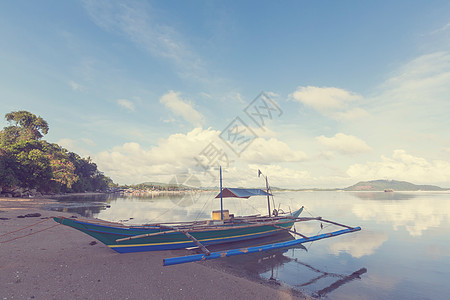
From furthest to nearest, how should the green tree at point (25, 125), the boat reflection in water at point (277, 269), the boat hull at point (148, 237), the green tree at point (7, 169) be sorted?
the green tree at point (25, 125), the green tree at point (7, 169), the boat hull at point (148, 237), the boat reflection in water at point (277, 269)

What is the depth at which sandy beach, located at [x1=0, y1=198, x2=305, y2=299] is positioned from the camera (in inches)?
298

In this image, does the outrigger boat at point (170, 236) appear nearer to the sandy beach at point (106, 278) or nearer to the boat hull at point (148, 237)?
the boat hull at point (148, 237)

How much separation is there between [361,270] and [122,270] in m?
14.0

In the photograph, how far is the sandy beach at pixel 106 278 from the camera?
7.56 meters

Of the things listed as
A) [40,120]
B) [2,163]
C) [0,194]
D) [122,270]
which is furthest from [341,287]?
[40,120]

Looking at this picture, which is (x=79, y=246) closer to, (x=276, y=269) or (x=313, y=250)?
(x=276, y=269)

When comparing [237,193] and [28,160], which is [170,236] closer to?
[237,193]

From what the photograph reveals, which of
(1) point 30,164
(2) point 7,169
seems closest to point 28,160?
(1) point 30,164

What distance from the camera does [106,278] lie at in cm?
878

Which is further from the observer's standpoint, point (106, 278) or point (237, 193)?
point (237, 193)

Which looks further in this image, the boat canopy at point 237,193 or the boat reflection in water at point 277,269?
the boat canopy at point 237,193

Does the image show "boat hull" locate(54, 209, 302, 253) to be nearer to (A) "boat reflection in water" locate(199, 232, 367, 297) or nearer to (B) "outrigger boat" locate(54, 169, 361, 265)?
(B) "outrigger boat" locate(54, 169, 361, 265)

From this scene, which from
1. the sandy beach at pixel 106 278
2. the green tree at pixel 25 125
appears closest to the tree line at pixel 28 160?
the green tree at pixel 25 125

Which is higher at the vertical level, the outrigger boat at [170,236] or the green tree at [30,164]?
the green tree at [30,164]
